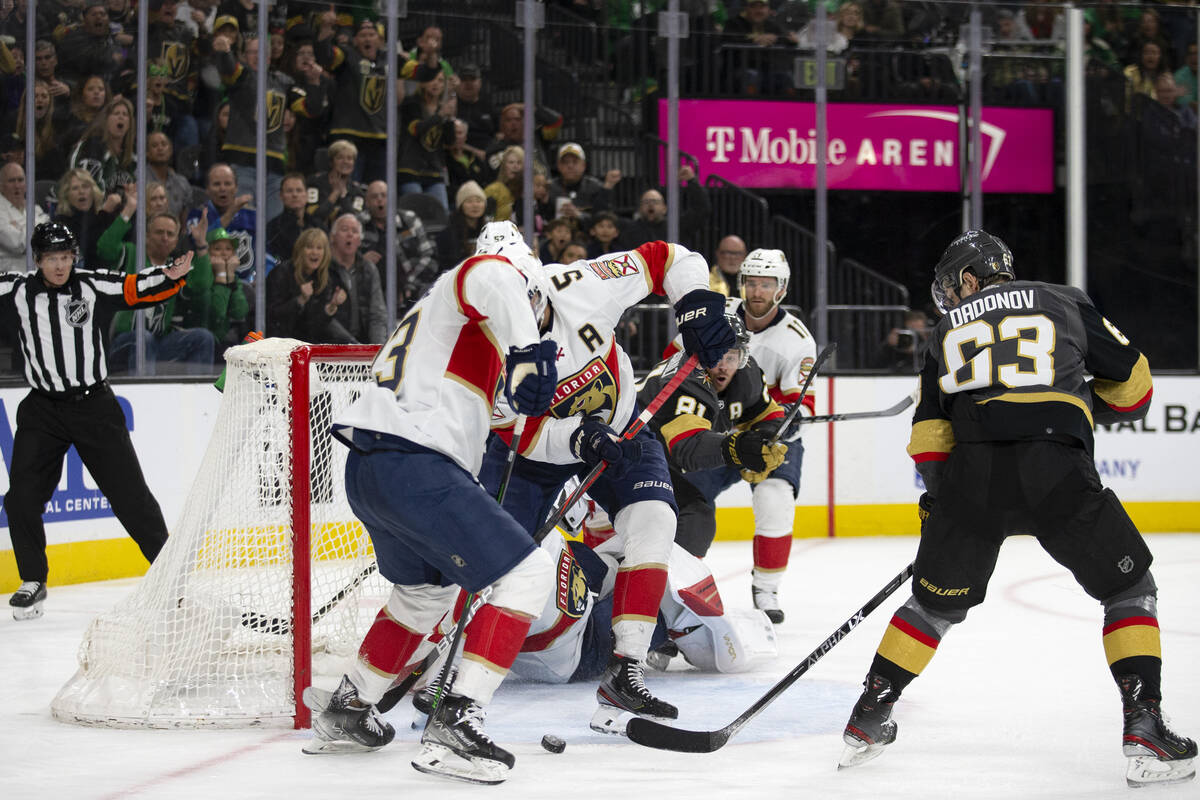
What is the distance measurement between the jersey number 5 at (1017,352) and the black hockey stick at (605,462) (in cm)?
71

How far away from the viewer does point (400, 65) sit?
6488 millimetres

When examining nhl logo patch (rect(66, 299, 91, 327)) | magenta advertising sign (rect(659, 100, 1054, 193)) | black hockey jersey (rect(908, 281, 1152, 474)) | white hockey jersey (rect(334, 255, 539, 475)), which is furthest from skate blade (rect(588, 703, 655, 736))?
magenta advertising sign (rect(659, 100, 1054, 193))

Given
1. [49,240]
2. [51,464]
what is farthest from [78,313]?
[51,464]

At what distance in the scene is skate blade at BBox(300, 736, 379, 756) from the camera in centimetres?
288

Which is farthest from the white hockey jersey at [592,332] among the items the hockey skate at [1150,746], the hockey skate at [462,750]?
the hockey skate at [1150,746]

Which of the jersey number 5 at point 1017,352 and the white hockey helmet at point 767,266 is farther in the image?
the white hockey helmet at point 767,266

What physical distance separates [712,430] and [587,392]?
105 centimetres

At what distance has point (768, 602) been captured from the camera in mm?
4449

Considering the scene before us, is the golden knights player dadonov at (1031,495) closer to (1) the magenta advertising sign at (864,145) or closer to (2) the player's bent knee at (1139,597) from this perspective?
(2) the player's bent knee at (1139,597)

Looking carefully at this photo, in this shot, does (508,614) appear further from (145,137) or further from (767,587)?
(145,137)

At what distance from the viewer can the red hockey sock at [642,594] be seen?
3.14 meters

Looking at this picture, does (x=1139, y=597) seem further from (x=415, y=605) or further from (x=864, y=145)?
(x=864, y=145)

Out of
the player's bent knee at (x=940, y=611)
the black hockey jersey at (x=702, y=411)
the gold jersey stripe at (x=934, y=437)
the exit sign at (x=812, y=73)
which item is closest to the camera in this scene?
the player's bent knee at (x=940, y=611)

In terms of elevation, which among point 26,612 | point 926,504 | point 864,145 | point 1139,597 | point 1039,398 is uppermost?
point 864,145
